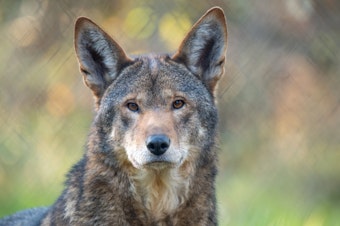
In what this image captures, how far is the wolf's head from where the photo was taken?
18.3 ft

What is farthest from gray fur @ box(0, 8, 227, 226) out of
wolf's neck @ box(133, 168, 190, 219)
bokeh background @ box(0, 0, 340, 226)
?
bokeh background @ box(0, 0, 340, 226)

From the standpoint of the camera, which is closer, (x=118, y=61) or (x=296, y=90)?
(x=118, y=61)

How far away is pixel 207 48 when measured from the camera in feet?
20.4

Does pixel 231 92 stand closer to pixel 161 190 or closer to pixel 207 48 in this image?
pixel 207 48

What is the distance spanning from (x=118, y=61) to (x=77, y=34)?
1.12 feet

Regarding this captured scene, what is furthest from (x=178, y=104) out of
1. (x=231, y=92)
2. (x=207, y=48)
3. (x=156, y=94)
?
(x=231, y=92)

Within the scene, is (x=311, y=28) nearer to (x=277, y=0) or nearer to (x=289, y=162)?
(x=277, y=0)

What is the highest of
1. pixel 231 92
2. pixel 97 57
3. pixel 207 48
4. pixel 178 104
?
pixel 207 48

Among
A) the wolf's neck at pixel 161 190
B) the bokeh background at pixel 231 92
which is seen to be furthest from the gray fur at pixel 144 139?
the bokeh background at pixel 231 92

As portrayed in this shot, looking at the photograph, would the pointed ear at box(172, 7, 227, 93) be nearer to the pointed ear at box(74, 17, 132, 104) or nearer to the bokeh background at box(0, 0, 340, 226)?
the pointed ear at box(74, 17, 132, 104)

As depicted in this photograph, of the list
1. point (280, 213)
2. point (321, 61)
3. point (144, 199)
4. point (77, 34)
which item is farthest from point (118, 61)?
point (321, 61)

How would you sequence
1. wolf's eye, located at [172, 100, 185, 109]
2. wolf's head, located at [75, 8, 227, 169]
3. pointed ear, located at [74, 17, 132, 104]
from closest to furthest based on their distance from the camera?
wolf's head, located at [75, 8, 227, 169] → wolf's eye, located at [172, 100, 185, 109] → pointed ear, located at [74, 17, 132, 104]

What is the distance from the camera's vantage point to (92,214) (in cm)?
567

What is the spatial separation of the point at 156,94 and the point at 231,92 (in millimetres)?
3043
